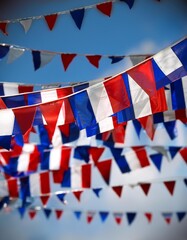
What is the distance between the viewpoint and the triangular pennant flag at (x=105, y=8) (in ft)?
13.9

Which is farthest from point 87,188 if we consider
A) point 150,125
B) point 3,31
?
point 3,31

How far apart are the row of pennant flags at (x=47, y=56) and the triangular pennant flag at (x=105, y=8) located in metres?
0.69

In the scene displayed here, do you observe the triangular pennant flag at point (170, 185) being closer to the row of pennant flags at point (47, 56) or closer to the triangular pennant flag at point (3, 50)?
the row of pennant flags at point (47, 56)

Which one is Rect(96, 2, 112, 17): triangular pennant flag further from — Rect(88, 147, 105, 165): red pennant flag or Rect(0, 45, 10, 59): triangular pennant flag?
Rect(88, 147, 105, 165): red pennant flag

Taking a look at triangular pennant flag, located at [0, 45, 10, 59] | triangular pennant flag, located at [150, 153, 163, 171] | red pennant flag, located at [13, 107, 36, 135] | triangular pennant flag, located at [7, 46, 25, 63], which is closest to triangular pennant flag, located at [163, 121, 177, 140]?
triangular pennant flag, located at [150, 153, 163, 171]

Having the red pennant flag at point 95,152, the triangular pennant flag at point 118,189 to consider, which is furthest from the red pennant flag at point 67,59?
the triangular pennant flag at point 118,189

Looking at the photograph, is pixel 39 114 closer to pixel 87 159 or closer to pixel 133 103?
pixel 133 103

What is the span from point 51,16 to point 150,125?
2211 millimetres

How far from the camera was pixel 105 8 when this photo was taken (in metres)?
4.25

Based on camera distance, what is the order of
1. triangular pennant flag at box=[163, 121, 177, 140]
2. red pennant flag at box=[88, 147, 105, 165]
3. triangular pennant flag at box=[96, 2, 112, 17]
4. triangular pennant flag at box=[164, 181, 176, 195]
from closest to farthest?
triangular pennant flag at box=[96, 2, 112, 17]
triangular pennant flag at box=[163, 121, 177, 140]
red pennant flag at box=[88, 147, 105, 165]
triangular pennant flag at box=[164, 181, 176, 195]

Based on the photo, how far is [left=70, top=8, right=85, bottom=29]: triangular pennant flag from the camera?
14.0 feet

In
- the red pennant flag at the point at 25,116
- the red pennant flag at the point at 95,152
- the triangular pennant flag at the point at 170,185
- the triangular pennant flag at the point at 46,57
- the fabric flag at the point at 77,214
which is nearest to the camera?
the red pennant flag at the point at 25,116

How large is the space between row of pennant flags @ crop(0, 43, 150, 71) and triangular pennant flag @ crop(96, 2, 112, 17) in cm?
69

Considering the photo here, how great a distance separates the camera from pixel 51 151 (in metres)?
6.91
